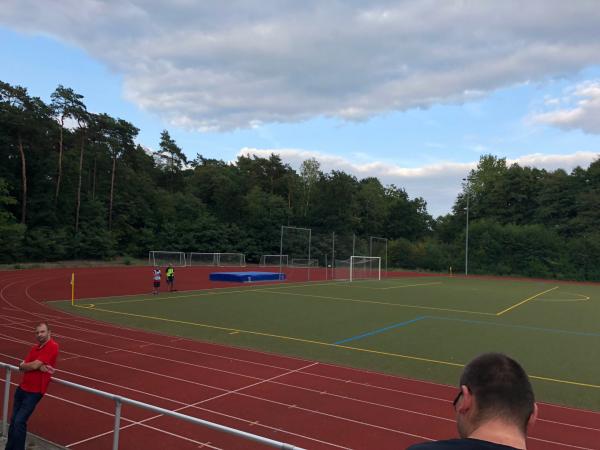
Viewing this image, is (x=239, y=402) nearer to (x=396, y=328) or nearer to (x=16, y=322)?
(x=396, y=328)

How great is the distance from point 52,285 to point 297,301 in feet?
45.5

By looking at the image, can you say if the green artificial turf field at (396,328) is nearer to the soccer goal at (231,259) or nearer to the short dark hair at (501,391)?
the short dark hair at (501,391)

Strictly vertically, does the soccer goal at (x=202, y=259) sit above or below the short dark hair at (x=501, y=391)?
below

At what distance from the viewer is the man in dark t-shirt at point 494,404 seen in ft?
5.14

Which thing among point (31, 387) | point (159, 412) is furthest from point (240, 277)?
point (159, 412)

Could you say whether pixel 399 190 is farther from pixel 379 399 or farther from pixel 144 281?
pixel 379 399

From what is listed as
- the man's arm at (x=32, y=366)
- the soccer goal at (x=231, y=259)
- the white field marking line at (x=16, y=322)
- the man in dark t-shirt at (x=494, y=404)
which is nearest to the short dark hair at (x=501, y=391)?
the man in dark t-shirt at (x=494, y=404)

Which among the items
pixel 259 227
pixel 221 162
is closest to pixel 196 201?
pixel 259 227

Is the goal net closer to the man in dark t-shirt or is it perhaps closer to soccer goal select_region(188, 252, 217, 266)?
soccer goal select_region(188, 252, 217, 266)

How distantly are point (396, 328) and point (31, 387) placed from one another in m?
12.1

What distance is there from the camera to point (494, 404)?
1649 mm

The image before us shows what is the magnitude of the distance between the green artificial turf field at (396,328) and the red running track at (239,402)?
123 cm

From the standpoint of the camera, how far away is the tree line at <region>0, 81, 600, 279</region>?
46.7 meters

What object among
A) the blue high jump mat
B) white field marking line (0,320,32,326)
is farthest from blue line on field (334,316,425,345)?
the blue high jump mat
